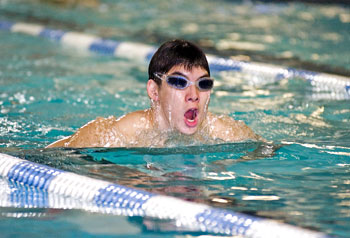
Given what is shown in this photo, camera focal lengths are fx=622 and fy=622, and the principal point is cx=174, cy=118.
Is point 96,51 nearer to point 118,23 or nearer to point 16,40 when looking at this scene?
point 16,40

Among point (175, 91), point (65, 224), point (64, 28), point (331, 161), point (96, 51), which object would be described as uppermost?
point (64, 28)

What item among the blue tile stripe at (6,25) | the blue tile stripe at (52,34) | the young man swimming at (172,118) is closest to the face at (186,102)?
the young man swimming at (172,118)

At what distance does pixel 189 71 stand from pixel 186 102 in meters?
0.16

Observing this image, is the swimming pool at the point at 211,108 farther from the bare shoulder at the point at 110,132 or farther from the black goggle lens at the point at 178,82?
the black goggle lens at the point at 178,82

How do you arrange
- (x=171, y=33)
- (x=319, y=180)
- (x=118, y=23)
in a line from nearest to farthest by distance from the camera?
(x=319, y=180), (x=171, y=33), (x=118, y=23)

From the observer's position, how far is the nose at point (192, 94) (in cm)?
314

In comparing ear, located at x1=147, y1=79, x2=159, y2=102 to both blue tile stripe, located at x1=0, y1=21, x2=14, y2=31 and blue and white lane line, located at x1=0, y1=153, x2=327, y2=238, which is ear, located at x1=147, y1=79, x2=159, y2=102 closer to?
blue and white lane line, located at x1=0, y1=153, x2=327, y2=238

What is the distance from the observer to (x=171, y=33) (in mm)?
7914

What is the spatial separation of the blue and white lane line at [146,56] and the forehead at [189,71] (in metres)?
2.33

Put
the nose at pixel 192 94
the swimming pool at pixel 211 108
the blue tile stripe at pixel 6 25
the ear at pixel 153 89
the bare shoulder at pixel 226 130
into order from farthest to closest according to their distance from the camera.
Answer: the blue tile stripe at pixel 6 25 → the bare shoulder at pixel 226 130 → the ear at pixel 153 89 → the nose at pixel 192 94 → the swimming pool at pixel 211 108

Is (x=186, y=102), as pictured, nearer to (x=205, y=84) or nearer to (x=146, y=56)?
(x=205, y=84)

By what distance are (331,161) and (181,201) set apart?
106cm

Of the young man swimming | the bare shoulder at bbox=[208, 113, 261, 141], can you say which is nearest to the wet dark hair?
the young man swimming

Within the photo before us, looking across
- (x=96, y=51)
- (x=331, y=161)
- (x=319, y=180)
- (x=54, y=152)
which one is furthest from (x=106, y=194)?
(x=96, y=51)
